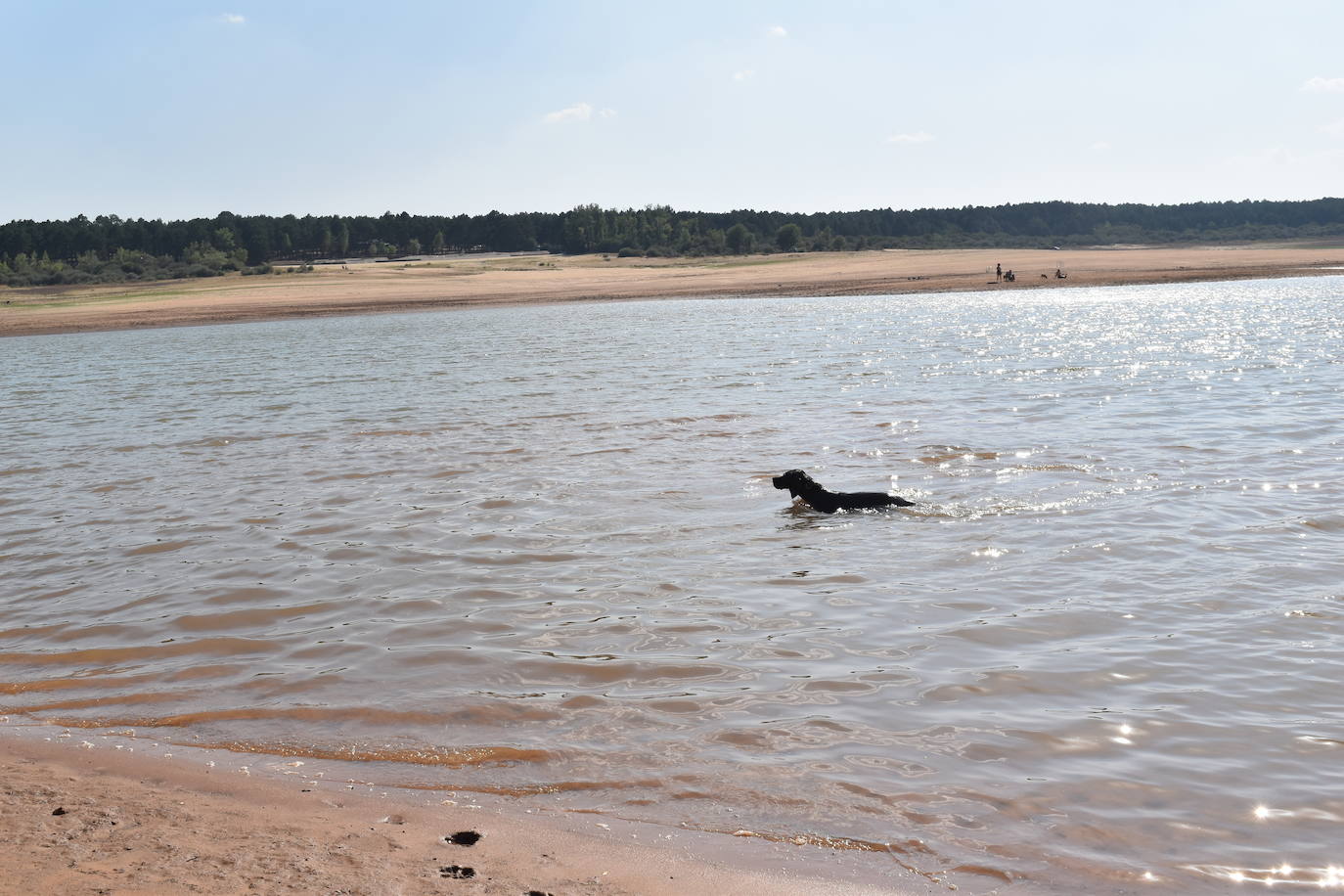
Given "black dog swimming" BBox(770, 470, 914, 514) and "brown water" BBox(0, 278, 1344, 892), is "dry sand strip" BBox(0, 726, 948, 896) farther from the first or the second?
"black dog swimming" BBox(770, 470, 914, 514)

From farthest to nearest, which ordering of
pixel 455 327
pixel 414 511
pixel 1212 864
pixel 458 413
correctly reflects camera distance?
pixel 455 327
pixel 458 413
pixel 414 511
pixel 1212 864

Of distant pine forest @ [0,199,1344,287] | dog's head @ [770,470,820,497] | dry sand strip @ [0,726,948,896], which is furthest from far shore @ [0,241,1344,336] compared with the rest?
dry sand strip @ [0,726,948,896]

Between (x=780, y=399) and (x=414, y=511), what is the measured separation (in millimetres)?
8912

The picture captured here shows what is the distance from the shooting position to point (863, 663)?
20.0ft

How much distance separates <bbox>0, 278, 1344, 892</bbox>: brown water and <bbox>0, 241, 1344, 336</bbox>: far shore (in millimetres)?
34138

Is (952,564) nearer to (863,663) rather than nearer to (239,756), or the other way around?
(863,663)

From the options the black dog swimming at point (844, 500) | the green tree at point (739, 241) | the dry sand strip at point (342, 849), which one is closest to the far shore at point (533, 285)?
the green tree at point (739, 241)

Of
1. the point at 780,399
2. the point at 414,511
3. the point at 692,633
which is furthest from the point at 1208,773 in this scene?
the point at 780,399

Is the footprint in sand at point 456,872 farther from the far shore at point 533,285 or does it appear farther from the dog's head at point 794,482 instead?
the far shore at point 533,285

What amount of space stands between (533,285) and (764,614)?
56842 mm

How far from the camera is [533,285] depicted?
62188 mm

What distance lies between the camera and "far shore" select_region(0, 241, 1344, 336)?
49.1 meters

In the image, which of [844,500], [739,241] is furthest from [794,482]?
[739,241]

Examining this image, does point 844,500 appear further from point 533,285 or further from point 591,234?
point 591,234
